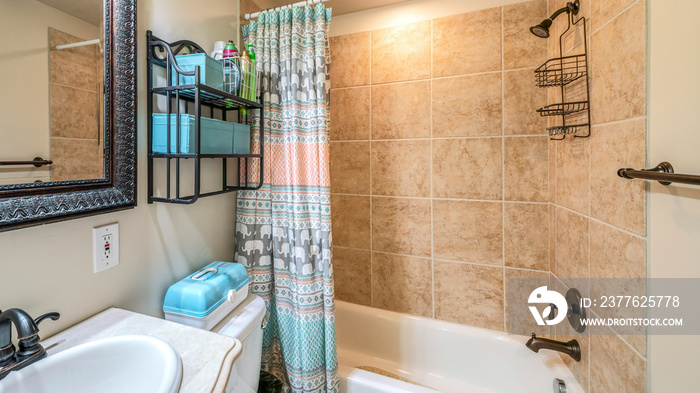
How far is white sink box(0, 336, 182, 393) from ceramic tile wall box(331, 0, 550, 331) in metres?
1.42

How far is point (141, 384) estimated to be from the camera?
682 millimetres

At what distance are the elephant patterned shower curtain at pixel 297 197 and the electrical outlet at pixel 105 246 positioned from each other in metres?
0.61

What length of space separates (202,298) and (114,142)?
580mm

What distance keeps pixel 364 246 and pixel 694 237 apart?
152 centimetres

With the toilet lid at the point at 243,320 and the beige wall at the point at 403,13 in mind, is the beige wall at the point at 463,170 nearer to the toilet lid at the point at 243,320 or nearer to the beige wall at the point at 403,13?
the beige wall at the point at 403,13

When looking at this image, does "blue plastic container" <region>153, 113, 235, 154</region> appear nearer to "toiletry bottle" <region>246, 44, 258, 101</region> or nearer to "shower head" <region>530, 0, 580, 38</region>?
"toiletry bottle" <region>246, 44, 258, 101</region>

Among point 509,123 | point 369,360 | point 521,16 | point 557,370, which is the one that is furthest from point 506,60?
point 369,360

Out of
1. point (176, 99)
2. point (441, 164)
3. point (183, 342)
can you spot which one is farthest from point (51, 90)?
Result: point (441, 164)

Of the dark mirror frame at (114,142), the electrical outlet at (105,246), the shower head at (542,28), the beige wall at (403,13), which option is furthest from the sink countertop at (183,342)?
the beige wall at (403,13)

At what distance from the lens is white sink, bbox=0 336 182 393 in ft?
1.96

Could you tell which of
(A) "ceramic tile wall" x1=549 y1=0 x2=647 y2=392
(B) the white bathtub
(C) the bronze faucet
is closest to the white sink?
(C) the bronze faucet

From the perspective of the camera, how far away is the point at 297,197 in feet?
4.49

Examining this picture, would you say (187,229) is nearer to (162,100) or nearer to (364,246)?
(162,100)

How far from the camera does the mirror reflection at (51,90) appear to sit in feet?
2.15
